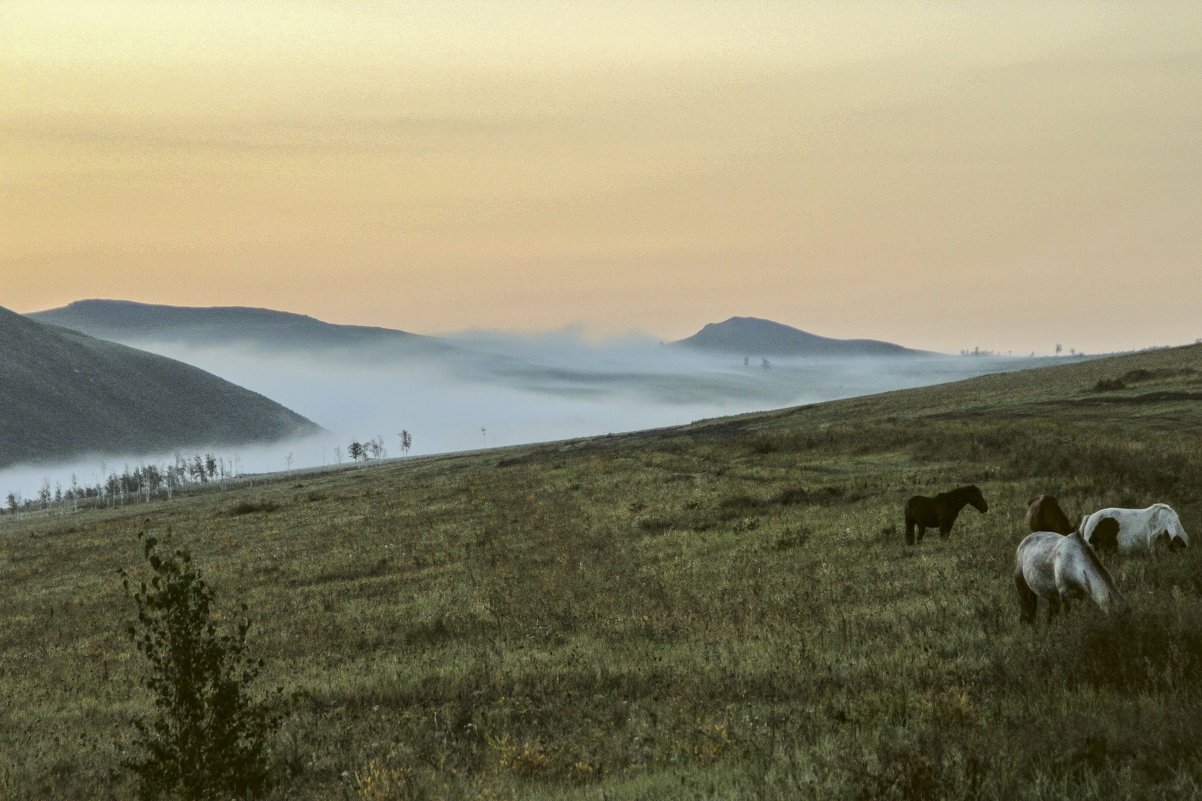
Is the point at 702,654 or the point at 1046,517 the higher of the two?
the point at 1046,517

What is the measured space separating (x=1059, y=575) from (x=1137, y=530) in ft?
22.2

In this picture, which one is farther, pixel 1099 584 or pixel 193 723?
pixel 1099 584

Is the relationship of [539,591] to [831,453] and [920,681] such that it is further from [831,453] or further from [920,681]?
[831,453]

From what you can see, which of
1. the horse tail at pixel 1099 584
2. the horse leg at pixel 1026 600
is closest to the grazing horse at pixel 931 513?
the horse leg at pixel 1026 600

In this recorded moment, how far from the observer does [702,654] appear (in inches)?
605

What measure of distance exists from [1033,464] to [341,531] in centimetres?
3299

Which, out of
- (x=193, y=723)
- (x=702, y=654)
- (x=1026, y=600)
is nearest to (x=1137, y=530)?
(x=1026, y=600)

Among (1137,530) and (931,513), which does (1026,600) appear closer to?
(1137,530)

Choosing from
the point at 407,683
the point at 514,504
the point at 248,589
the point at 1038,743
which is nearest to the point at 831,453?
the point at 514,504

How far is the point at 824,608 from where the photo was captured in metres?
17.8

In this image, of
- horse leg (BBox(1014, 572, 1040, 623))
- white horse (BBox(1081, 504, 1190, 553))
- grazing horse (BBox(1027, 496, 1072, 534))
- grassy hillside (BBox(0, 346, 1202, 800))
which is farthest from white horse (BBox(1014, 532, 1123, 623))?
grazing horse (BBox(1027, 496, 1072, 534))

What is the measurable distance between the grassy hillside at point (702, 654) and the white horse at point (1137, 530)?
71.5 inches

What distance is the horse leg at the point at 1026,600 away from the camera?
13.7m

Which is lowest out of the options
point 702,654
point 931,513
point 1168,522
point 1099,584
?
point 702,654
